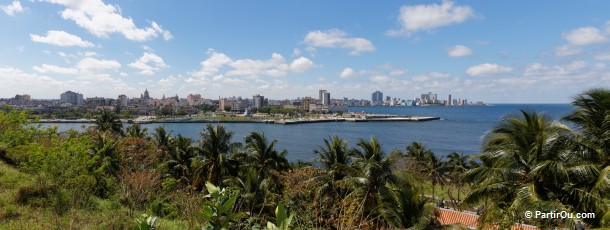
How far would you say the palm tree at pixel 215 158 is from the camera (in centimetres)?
1709

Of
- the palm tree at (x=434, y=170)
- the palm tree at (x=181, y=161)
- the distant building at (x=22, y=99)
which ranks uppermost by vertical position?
the distant building at (x=22, y=99)

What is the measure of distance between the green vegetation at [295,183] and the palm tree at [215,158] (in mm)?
54

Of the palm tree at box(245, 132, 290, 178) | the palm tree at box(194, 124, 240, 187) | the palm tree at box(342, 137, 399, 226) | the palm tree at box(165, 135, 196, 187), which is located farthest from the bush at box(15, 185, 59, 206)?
the palm tree at box(342, 137, 399, 226)

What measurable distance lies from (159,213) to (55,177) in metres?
3.33

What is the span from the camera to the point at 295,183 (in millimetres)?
13938

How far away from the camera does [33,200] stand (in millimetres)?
10805

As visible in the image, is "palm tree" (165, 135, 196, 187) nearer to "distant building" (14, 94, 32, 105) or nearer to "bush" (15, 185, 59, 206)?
"bush" (15, 185, 59, 206)

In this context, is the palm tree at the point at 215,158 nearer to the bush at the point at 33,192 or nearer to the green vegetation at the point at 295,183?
the green vegetation at the point at 295,183

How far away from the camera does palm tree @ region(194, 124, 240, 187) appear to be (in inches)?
673

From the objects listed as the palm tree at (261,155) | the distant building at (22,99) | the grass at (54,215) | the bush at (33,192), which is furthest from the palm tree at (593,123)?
the distant building at (22,99)

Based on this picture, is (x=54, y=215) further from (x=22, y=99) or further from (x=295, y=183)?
(x=22, y=99)

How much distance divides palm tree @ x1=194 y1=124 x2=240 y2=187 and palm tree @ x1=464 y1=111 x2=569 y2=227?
12284mm

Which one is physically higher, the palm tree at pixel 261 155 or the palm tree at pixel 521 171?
the palm tree at pixel 521 171

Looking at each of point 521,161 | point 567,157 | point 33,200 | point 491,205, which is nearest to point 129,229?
point 33,200
